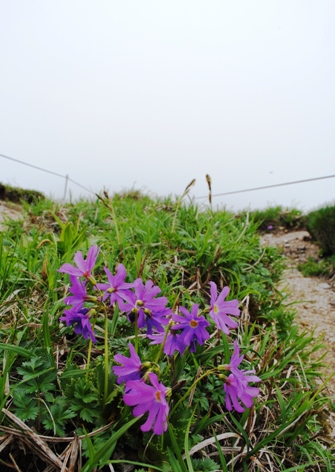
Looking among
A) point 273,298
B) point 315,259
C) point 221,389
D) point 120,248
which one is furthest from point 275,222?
point 221,389

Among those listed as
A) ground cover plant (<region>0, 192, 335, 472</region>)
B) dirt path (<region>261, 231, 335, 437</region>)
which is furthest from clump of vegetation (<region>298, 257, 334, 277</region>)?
ground cover plant (<region>0, 192, 335, 472</region>)

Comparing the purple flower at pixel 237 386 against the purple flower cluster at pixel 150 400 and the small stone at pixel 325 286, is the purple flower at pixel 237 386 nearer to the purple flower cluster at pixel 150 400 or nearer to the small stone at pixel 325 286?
the purple flower cluster at pixel 150 400

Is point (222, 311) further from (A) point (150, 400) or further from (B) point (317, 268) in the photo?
(B) point (317, 268)

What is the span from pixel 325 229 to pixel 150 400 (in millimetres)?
5916

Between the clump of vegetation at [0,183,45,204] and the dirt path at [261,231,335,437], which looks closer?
the dirt path at [261,231,335,437]

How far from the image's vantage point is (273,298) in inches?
90.8

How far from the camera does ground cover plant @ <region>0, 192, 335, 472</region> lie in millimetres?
836

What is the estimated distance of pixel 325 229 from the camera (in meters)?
5.90

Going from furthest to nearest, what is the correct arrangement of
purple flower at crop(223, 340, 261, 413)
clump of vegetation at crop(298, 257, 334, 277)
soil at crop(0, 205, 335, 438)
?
1. clump of vegetation at crop(298, 257, 334, 277)
2. soil at crop(0, 205, 335, 438)
3. purple flower at crop(223, 340, 261, 413)

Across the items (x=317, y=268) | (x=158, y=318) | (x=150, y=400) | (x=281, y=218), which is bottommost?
(x=317, y=268)

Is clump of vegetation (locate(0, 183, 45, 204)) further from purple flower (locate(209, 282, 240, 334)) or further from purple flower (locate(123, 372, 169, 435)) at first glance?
purple flower (locate(123, 372, 169, 435))

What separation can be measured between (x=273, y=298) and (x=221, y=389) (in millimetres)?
1161

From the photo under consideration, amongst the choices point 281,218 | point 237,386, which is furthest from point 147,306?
point 281,218

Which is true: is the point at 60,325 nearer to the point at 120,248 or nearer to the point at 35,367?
the point at 35,367
